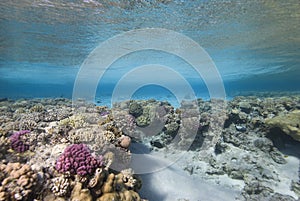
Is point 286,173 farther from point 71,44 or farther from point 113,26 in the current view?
point 71,44

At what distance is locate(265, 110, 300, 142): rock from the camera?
740 cm

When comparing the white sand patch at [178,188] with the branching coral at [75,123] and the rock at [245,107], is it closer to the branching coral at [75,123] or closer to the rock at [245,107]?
the branching coral at [75,123]

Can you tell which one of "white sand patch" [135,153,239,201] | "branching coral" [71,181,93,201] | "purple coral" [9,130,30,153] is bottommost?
"white sand patch" [135,153,239,201]

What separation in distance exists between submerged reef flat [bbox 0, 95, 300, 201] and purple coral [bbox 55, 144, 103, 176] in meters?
0.02

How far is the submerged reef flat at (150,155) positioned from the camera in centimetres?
389

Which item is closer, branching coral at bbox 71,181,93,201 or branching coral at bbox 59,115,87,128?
branching coral at bbox 71,181,93,201

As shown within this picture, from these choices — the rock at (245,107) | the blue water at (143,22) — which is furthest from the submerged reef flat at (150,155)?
the blue water at (143,22)

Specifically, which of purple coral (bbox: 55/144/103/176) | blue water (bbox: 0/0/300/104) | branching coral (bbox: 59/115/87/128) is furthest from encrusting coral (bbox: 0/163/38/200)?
blue water (bbox: 0/0/300/104)

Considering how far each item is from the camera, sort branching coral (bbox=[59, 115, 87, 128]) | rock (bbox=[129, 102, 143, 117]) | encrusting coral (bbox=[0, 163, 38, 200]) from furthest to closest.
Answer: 1. rock (bbox=[129, 102, 143, 117])
2. branching coral (bbox=[59, 115, 87, 128])
3. encrusting coral (bbox=[0, 163, 38, 200])

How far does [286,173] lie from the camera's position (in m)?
7.16

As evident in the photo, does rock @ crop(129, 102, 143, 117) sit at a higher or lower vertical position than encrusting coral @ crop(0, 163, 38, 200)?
higher

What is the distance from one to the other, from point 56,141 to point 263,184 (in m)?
7.31

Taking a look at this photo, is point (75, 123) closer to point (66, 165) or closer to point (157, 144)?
point (66, 165)

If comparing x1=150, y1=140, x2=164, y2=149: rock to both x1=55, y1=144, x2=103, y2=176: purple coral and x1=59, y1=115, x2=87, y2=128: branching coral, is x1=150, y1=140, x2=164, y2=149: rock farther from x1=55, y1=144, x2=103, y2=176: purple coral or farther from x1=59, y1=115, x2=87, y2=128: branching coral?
x1=55, y1=144, x2=103, y2=176: purple coral
